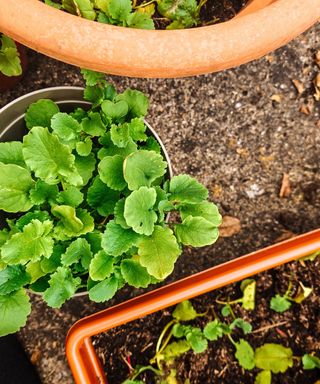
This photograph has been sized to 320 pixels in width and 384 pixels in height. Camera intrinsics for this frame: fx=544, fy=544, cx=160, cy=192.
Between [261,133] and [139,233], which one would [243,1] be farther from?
[139,233]

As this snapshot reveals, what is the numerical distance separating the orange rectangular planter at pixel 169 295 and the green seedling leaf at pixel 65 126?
1.41 ft

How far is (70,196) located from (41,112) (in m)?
Answer: 0.18

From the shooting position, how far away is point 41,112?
1.04 m

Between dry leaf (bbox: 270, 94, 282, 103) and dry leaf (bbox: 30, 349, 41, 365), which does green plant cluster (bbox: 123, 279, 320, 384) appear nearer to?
dry leaf (bbox: 30, 349, 41, 365)

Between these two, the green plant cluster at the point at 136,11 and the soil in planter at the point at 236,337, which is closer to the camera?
the green plant cluster at the point at 136,11

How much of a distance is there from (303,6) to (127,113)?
374 mm

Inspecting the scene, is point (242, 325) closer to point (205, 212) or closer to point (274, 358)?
point (274, 358)

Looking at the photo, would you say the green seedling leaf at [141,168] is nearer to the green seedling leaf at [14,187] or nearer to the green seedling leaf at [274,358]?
the green seedling leaf at [14,187]

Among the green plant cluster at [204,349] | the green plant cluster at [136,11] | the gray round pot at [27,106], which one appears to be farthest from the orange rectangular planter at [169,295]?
the green plant cluster at [136,11]

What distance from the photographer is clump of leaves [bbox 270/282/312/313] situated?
1.47 m

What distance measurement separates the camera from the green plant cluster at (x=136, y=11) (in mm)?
1035

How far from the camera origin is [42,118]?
1.04 metres

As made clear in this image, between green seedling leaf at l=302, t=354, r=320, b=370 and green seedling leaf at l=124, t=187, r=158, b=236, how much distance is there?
73 centimetres

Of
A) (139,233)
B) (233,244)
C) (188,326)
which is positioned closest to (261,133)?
(233,244)
